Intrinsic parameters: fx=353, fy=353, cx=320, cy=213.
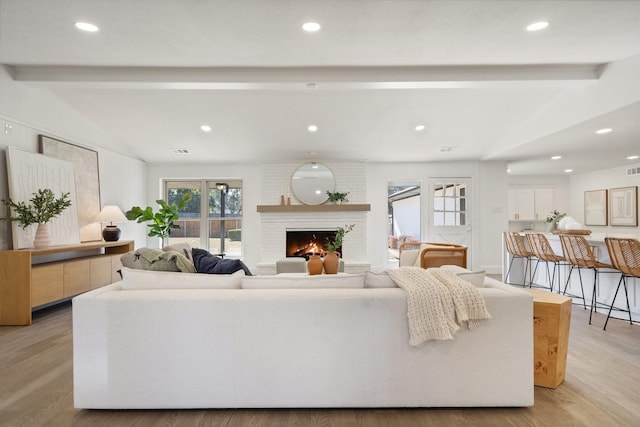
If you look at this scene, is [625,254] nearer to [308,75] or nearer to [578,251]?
[578,251]

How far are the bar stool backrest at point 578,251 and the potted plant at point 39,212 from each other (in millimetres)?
5888

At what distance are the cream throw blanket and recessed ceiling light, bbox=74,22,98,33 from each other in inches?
129

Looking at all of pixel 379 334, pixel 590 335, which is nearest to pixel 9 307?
pixel 379 334

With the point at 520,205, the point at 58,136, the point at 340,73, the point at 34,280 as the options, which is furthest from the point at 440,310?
the point at 520,205

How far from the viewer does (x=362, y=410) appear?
206 centimetres

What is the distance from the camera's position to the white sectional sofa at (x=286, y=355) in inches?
78.6

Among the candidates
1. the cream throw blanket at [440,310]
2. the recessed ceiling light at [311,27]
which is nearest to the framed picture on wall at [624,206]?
the cream throw blanket at [440,310]

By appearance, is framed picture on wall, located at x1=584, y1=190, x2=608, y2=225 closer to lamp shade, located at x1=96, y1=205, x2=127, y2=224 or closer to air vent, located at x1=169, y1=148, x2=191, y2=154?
air vent, located at x1=169, y1=148, x2=191, y2=154

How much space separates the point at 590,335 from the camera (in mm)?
3309

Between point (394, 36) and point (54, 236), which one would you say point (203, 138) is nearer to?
point (54, 236)

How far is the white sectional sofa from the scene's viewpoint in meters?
2.00

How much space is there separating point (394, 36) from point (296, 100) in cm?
202

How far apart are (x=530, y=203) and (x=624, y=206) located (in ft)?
6.01

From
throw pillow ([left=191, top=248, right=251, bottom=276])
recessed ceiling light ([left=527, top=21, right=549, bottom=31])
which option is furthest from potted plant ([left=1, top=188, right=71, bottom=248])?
recessed ceiling light ([left=527, top=21, right=549, bottom=31])
